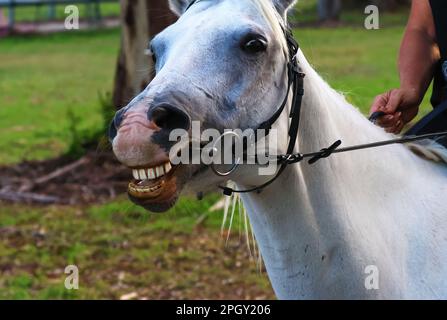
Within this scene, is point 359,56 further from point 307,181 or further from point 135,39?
point 307,181

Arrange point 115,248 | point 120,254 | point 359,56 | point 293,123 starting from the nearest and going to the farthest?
point 293,123, point 120,254, point 115,248, point 359,56

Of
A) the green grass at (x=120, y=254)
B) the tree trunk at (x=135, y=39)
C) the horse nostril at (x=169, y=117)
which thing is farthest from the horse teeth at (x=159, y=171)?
the tree trunk at (x=135, y=39)

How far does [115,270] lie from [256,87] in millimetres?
4147

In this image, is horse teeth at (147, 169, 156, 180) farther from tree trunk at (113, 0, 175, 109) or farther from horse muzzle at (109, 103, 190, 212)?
tree trunk at (113, 0, 175, 109)

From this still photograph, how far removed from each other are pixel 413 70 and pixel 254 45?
113 centimetres

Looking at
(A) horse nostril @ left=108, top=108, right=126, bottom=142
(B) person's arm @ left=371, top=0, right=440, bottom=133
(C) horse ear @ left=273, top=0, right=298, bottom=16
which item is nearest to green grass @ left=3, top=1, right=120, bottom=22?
(B) person's arm @ left=371, top=0, right=440, bottom=133

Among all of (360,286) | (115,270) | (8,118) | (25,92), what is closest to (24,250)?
(115,270)

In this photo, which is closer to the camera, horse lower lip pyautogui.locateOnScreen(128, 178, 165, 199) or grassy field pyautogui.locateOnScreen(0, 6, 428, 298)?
horse lower lip pyautogui.locateOnScreen(128, 178, 165, 199)

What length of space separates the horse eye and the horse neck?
26cm

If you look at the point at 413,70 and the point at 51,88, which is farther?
the point at 51,88

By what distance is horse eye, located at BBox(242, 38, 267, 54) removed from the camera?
8.88ft

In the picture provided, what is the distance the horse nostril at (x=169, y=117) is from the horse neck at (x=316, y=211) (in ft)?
1.49

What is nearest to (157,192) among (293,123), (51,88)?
(293,123)

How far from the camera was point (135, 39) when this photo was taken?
28.6 feet
